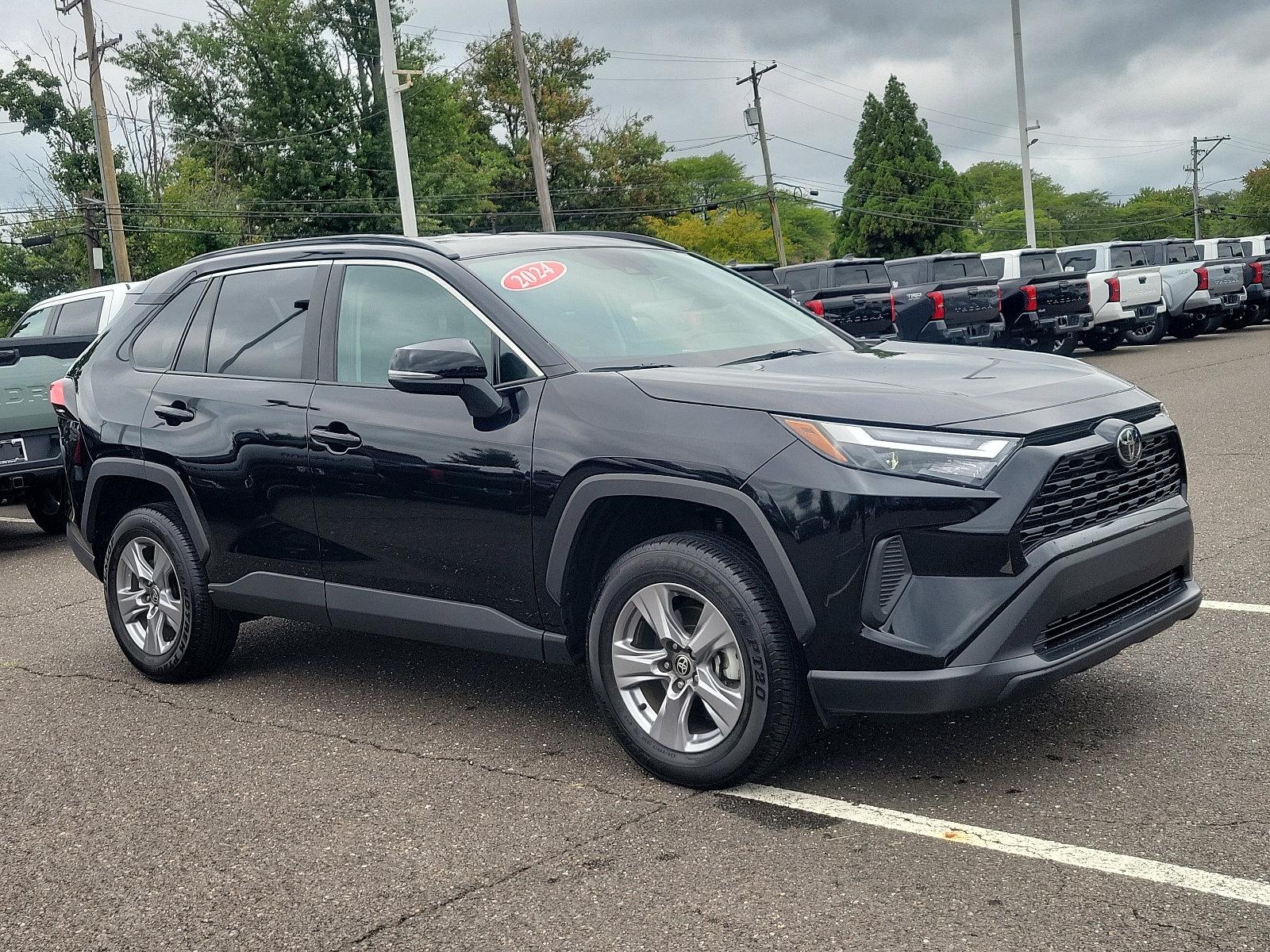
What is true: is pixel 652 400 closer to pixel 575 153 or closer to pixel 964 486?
pixel 964 486

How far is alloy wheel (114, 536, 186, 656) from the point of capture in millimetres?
5742

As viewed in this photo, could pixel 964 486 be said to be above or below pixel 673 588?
above

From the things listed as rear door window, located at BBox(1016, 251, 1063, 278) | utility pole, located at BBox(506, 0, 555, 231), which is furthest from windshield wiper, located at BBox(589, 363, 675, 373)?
utility pole, located at BBox(506, 0, 555, 231)

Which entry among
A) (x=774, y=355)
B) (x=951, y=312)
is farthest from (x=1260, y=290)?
(x=774, y=355)

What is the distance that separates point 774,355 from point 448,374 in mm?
1155

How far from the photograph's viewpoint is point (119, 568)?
19.5ft

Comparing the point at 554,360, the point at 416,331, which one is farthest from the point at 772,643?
the point at 416,331

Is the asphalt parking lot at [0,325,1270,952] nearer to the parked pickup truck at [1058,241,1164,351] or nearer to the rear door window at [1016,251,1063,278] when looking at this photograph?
the parked pickup truck at [1058,241,1164,351]

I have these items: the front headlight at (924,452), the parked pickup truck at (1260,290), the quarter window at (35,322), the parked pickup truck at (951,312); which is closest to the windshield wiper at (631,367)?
the front headlight at (924,452)

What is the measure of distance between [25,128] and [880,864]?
61.1 metres

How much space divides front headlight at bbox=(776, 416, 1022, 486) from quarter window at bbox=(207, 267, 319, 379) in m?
2.36

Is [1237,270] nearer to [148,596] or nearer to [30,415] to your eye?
[30,415]

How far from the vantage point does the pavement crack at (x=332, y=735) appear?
13.9ft

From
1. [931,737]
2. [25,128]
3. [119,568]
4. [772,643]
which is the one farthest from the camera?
[25,128]
